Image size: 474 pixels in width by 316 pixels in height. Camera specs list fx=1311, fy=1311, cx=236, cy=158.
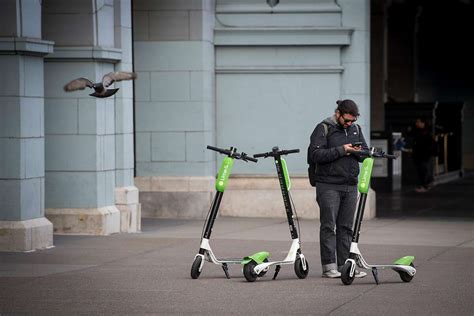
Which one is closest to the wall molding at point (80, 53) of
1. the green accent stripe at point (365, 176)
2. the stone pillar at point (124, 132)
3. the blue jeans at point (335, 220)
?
the stone pillar at point (124, 132)

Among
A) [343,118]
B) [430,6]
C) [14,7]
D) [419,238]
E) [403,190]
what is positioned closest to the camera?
[343,118]

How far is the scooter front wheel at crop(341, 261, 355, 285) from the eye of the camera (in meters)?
12.6

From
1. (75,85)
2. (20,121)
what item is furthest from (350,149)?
(20,121)

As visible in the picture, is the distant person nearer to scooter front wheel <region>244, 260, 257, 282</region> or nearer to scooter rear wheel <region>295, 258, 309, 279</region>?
scooter rear wheel <region>295, 258, 309, 279</region>

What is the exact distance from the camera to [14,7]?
51.3 ft

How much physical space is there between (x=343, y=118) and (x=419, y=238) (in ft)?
17.3

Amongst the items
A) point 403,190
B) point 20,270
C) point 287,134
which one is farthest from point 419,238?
point 403,190

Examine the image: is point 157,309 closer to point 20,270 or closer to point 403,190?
point 20,270

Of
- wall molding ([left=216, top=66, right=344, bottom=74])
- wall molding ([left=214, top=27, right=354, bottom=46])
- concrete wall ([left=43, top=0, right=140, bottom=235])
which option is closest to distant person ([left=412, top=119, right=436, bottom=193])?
wall molding ([left=216, top=66, right=344, bottom=74])

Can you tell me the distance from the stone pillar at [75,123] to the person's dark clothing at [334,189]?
18.1 feet

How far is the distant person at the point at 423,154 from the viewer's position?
30.5m

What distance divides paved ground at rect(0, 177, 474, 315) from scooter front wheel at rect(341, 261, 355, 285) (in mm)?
104

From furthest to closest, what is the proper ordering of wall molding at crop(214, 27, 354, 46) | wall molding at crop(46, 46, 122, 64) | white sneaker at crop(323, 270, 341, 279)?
wall molding at crop(214, 27, 354, 46)
wall molding at crop(46, 46, 122, 64)
white sneaker at crop(323, 270, 341, 279)

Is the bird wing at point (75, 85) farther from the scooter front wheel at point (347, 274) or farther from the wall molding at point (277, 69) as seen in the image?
the wall molding at point (277, 69)
